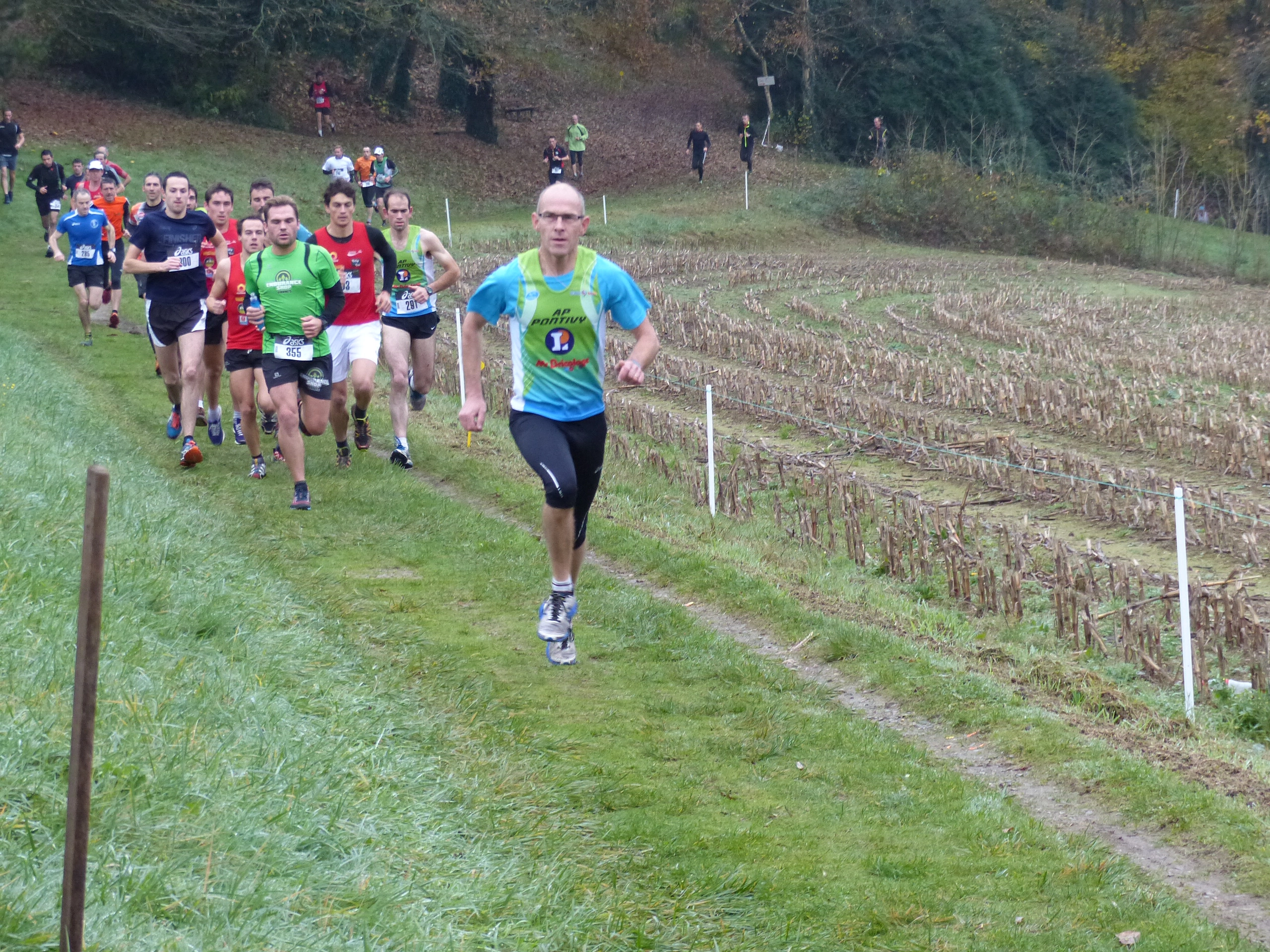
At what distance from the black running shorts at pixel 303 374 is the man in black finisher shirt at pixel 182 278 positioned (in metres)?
1.41

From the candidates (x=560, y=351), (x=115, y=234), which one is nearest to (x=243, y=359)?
(x=560, y=351)

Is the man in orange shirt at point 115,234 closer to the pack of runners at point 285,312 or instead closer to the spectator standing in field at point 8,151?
the pack of runners at point 285,312

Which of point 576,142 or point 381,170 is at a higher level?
point 576,142

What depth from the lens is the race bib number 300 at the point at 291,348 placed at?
34.6 feet

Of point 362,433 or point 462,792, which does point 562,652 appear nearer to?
point 462,792

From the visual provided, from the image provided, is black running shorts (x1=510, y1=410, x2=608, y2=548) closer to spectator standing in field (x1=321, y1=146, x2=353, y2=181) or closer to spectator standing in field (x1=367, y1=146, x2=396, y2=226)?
spectator standing in field (x1=321, y1=146, x2=353, y2=181)

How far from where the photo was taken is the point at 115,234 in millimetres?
20953

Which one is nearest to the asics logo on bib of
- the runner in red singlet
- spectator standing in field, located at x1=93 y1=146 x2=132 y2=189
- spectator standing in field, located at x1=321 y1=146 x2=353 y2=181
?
the runner in red singlet

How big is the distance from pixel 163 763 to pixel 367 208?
115ft

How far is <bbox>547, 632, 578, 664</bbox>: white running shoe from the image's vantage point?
7.28 metres

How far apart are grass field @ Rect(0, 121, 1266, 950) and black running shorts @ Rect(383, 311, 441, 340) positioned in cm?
265

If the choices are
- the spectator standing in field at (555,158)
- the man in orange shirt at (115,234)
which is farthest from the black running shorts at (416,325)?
the spectator standing in field at (555,158)

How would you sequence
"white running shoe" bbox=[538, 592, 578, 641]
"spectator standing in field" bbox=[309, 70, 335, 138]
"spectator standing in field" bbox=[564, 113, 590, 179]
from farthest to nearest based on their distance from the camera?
1. "spectator standing in field" bbox=[309, 70, 335, 138]
2. "spectator standing in field" bbox=[564, 113, 590, 179]
3. "white running shoe" bbox=[538, 592, 578, 641]

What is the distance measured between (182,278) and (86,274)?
8143mm
